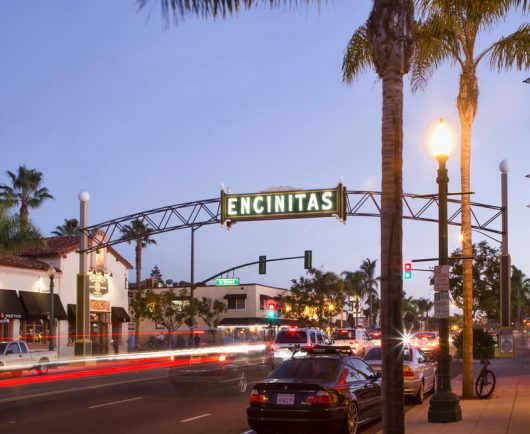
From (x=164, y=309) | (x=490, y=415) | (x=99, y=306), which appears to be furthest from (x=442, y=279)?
(x=164, y=309)

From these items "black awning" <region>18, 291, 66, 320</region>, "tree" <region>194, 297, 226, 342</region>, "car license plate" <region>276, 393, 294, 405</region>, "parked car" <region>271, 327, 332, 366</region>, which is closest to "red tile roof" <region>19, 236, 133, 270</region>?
"black awning" <region>18, 291, 66, 320</region>

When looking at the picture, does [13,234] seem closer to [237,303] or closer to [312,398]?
[312,398]

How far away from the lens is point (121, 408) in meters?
17.8

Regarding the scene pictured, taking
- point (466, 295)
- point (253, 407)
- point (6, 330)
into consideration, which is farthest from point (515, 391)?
point (6, 330)

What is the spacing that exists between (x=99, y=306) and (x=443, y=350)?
39815mm

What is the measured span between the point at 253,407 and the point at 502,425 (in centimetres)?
453

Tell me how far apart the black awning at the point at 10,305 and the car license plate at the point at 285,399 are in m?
31.7

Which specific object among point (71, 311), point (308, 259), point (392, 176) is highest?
point (392, 176)

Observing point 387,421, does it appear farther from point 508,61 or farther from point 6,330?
point 6,330

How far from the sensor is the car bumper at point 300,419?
39.3 feet

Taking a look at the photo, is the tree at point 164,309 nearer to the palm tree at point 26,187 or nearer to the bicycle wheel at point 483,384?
the palm tree at point 26,187

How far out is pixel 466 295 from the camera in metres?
18.0

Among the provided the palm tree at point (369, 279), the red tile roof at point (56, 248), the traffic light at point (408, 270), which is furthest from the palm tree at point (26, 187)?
the palm tree at point (369, 279)

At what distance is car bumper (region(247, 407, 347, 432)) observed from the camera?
11992 millimetres
